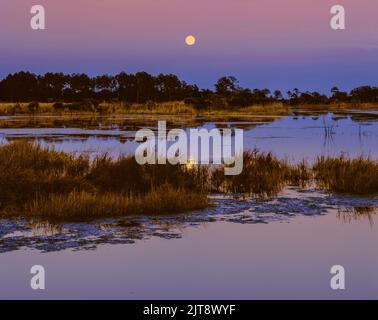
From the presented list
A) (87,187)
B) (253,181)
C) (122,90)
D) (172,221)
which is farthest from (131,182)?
(122,90)

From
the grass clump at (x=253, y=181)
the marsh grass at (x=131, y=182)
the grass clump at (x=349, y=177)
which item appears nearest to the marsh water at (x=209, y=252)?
the marsh grass at (x=131, y=182)

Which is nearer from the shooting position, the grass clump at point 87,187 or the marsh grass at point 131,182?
the grass clump at point 87,187

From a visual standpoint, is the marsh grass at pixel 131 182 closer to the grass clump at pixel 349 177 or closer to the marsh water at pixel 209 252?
the grass clump at pixel 349 177

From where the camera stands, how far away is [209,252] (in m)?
10.4

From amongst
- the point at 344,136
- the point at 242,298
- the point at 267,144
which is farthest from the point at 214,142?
the point at 242,298

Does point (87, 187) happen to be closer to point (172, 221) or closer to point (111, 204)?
point (111, 204)

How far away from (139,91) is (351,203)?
3012 inches

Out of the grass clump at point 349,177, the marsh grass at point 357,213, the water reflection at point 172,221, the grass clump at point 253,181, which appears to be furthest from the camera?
the grass clump at point 253,181

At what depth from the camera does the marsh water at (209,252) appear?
8.66 metres

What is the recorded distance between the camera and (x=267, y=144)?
2736cm

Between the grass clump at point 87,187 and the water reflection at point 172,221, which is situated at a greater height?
the grass clump at point 87,187

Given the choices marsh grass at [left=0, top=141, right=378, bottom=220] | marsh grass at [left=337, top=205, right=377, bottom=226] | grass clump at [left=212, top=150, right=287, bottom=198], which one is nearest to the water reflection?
marsh grass at [left=337, top=205, right=377, bottom=226]

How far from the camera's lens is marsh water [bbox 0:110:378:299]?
866cm

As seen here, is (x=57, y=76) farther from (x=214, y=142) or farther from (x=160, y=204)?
(x=160, y=204)
